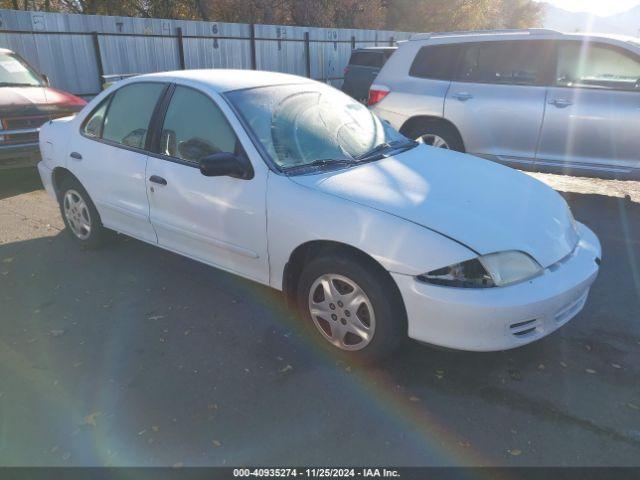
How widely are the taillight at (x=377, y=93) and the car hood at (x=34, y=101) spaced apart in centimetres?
432

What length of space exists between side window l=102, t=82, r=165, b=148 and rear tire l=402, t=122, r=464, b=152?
12.3 feet

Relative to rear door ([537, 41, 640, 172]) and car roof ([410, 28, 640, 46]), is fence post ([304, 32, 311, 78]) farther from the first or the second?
rear door ([537, 41, 640, 172])

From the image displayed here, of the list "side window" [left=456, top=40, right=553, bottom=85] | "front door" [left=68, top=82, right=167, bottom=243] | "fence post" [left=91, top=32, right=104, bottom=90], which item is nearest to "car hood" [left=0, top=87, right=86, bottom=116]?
"front door" [left=68, top=82, right=167, bottom=243]

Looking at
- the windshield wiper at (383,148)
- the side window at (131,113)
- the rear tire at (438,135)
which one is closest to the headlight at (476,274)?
the windshield wiper at (383,148)

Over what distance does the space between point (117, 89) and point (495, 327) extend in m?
3.58

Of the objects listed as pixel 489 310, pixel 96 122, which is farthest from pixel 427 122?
pixel 489 310

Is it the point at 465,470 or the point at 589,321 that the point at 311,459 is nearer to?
the point at 465,470

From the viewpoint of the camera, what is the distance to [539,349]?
3207mm

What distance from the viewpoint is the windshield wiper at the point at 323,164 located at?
3.23 metres

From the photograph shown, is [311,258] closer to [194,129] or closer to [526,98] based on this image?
[194,129]

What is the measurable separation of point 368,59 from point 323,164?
12033mm

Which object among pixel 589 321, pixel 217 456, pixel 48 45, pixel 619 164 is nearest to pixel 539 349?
pixel 589 321

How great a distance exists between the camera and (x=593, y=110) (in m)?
5.74

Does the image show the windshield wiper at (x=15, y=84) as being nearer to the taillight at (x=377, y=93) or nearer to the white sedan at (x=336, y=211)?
the white sedan at (x=336, y=211)
